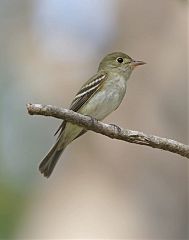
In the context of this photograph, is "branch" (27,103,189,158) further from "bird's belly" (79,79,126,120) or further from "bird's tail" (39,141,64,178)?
"bird's tail" (39,141,64,178)

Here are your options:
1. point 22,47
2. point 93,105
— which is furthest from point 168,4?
point 22,47

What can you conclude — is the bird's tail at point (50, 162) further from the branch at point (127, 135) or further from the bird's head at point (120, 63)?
the branch at point (127, 135)

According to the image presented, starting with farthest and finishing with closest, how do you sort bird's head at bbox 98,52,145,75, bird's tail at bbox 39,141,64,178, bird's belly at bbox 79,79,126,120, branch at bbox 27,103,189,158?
bird's head at bbox 98,52,145,75
bird's tail at bbox 39,141,64,178
bird's belly at bbox 79,79,126,120
branch at bbox 27,103,189,158

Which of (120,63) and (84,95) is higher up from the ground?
(120,63)

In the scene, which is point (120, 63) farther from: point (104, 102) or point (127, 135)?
point (127, 135)

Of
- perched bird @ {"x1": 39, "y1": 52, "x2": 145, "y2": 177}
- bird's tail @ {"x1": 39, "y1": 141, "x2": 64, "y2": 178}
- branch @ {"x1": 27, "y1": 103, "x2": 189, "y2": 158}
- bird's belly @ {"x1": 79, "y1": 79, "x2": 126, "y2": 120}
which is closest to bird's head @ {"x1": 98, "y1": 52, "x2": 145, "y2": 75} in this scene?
perched bird @ {"x1": 39, "y1": 52, "x2": 145, "y2": 177}

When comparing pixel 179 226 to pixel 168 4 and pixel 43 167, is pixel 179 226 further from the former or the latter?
pixel 168 4

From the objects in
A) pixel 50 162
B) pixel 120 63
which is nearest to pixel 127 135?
pixel 50 162


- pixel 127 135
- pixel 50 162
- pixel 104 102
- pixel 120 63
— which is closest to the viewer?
pixel 127 135
